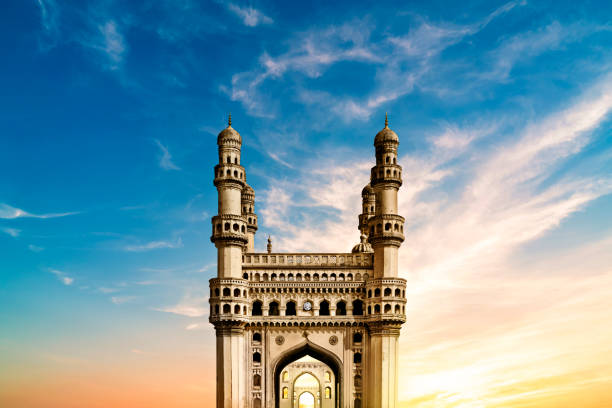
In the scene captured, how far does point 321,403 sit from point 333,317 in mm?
25997

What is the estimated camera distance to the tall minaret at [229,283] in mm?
61562

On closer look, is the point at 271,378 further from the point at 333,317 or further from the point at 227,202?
the point at 227,202

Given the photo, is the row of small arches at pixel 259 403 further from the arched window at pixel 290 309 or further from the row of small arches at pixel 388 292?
the row of small arches at pixel 388 292

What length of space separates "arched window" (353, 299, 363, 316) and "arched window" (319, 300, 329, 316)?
2873 mm

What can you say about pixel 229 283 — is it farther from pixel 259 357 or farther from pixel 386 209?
pixel 386 209

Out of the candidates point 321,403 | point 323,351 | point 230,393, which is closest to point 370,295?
point 323,351

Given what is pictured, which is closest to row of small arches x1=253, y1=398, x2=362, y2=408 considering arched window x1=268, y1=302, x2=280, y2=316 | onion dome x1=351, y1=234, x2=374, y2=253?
arched window x1=268, y1=302, x2=280, y2=316

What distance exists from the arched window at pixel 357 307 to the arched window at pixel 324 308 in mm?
2873

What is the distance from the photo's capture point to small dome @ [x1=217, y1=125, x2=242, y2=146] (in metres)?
67.6

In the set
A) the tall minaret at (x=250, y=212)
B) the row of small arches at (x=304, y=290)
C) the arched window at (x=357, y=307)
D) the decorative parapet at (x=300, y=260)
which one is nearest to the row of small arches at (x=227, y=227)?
the decorative parapet at (x=300, y=260)

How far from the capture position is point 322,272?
66.6 meters

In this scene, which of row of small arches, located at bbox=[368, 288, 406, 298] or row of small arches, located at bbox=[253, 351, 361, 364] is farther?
row of small arches, located at bbox=[253, 351, 361, 364]

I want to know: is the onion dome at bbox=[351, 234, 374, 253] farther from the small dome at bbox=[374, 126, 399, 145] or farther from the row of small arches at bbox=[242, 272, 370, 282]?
the small dome at bbox=[374, 126, 399, 145]

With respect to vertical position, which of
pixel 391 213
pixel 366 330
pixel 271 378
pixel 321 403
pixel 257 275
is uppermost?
pixel 391 213
